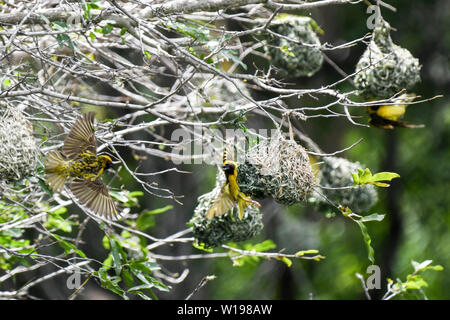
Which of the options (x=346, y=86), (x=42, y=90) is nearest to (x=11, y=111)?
(x=42, y=90)

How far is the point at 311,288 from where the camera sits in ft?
31.9

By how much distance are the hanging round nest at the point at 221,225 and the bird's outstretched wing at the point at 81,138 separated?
91cm

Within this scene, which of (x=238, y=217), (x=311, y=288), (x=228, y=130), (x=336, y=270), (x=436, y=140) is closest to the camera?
(x=238, y=217)

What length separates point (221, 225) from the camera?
3947 mm

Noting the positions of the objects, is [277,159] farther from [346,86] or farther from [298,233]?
[298,233]

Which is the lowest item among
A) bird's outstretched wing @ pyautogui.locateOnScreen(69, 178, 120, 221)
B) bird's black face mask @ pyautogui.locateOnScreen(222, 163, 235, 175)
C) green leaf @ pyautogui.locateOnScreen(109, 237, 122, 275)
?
green leaf @ pyautogui.locateOnScreen(109, 237, 122, 275)

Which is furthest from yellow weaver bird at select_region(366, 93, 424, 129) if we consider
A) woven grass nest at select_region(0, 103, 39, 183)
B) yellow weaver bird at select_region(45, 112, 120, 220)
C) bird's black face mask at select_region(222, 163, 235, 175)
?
woven grass nest at select_region(0, 103, 39, 183)

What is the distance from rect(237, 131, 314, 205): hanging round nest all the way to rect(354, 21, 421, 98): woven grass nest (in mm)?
1016

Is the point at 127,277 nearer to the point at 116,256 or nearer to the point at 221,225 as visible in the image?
the point at 116,256

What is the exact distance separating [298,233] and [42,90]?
6524 millimetres

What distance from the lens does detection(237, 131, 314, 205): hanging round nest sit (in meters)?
3.27

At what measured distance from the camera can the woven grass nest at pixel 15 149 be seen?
3117 mm

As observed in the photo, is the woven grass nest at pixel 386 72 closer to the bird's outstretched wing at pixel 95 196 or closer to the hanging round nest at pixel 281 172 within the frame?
the hanging round nest at pixel 281 172

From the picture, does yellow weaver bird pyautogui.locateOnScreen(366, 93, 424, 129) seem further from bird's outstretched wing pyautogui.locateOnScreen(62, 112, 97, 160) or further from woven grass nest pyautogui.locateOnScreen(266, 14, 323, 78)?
bird's outstretched wing pyautogui.locateOnScreen(62, 112, 97, 160)
